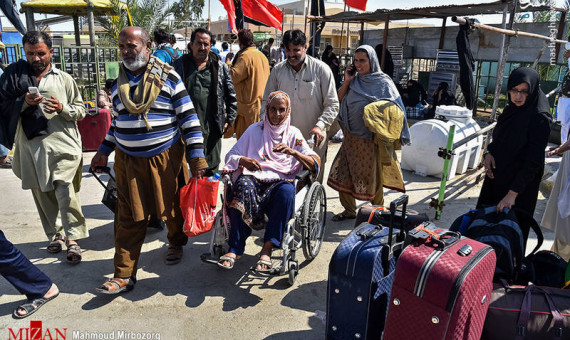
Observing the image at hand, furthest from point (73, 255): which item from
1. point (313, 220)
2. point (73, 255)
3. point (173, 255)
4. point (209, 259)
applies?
point (313, 220)

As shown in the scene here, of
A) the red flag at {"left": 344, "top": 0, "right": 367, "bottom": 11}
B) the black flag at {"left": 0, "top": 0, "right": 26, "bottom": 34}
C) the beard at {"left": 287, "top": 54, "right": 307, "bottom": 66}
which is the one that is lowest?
the beard at {"left": 287, "top": 54, "right": 307, "bottom": 66}

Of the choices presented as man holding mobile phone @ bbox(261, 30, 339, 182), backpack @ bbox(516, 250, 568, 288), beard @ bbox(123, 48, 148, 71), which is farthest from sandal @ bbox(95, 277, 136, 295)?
backpack @ bbox(516, 250, 568, 288)

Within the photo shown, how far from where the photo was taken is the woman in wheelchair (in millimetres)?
3209

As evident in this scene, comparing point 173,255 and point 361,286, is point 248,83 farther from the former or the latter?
point 361,286

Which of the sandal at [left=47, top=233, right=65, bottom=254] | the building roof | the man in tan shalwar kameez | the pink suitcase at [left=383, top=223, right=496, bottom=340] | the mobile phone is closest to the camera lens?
the pink suitcase at [left=383, top=223, right=496, bottom=340]

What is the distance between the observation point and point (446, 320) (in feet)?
6.42

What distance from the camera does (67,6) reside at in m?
10.0

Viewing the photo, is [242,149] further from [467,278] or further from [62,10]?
[62,10]

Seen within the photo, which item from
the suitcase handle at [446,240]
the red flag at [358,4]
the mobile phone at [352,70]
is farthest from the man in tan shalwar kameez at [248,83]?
the red flag at [358,4]

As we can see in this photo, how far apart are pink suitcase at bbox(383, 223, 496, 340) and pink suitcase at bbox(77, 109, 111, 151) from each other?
588cm

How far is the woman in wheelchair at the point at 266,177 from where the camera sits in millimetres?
3209

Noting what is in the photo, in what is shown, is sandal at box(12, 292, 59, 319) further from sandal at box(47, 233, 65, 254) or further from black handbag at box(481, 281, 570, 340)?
black handbag at box(481, 281, 570, 340)

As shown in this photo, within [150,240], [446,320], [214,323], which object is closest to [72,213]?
[150,240]

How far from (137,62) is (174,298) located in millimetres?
1669
